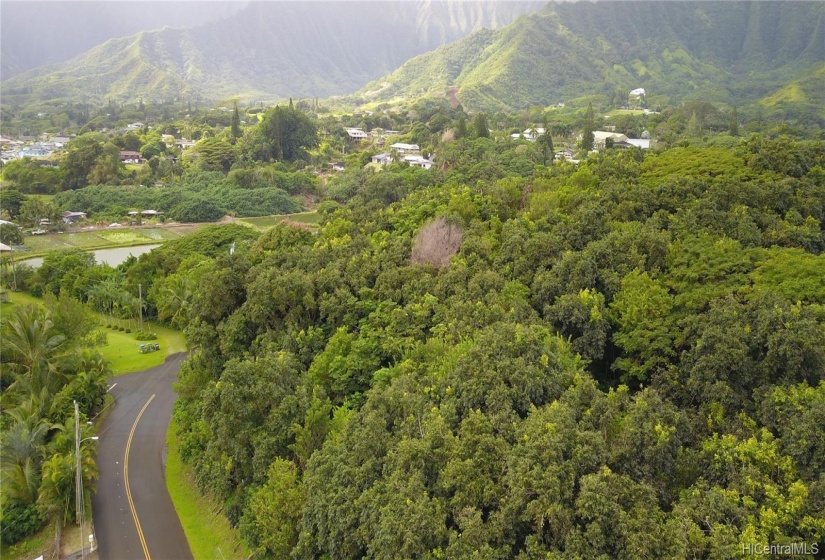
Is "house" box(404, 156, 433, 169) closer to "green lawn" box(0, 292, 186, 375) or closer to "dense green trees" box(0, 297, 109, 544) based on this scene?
"green lawn" box(0, 292, 186, 375)

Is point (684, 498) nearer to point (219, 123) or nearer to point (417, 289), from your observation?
point (417, 289)

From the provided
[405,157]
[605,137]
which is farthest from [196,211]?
[605,137]

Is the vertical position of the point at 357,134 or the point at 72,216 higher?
the point at 72,216

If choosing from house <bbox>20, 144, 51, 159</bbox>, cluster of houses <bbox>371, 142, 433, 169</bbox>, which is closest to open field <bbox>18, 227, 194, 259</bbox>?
cluster of houses <bbox>371, 142, 433, 169</bbox>

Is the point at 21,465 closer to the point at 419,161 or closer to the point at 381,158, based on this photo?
the point at 419,161

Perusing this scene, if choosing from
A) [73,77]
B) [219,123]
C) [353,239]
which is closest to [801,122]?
[353,239]

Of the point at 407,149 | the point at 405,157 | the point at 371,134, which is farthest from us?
the point at 371,134
